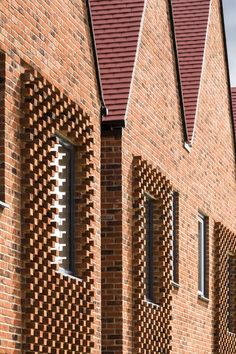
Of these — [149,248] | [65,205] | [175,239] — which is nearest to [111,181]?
[65,205]

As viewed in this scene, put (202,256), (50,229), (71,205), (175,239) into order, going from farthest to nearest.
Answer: (202,256) < (175,239) < (71,205) < (50,229)

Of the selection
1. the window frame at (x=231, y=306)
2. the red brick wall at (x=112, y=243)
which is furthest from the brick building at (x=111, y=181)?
the window frame at (x=231, y=306)

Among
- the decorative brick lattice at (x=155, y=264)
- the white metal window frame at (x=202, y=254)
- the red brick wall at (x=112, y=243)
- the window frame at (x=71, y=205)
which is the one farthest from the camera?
the white metal window frame at (x=202, y=254)

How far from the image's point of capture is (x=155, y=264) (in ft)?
70.0

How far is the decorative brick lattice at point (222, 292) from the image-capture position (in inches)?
1067

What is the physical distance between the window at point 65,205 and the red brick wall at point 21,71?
542mm

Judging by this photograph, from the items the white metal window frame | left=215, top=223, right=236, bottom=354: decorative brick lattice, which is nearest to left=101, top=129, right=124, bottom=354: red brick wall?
the white metal window frame

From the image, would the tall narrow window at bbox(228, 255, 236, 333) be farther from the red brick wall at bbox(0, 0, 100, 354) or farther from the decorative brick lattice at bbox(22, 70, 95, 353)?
the decorative brick lattice at bbox(22, 70, 95, 353)

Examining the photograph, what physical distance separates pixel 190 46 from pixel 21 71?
44.7 feet

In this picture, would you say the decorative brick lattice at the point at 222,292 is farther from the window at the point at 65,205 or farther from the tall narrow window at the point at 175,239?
the window at the point at 65,205

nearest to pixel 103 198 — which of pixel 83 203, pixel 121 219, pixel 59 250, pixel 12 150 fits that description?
pixel 121 219

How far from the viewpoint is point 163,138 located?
Answer: 72.7ft

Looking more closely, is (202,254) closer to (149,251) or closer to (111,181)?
(149,251)

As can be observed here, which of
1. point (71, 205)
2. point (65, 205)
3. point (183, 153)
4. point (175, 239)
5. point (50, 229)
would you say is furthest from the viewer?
point (183, 153)
